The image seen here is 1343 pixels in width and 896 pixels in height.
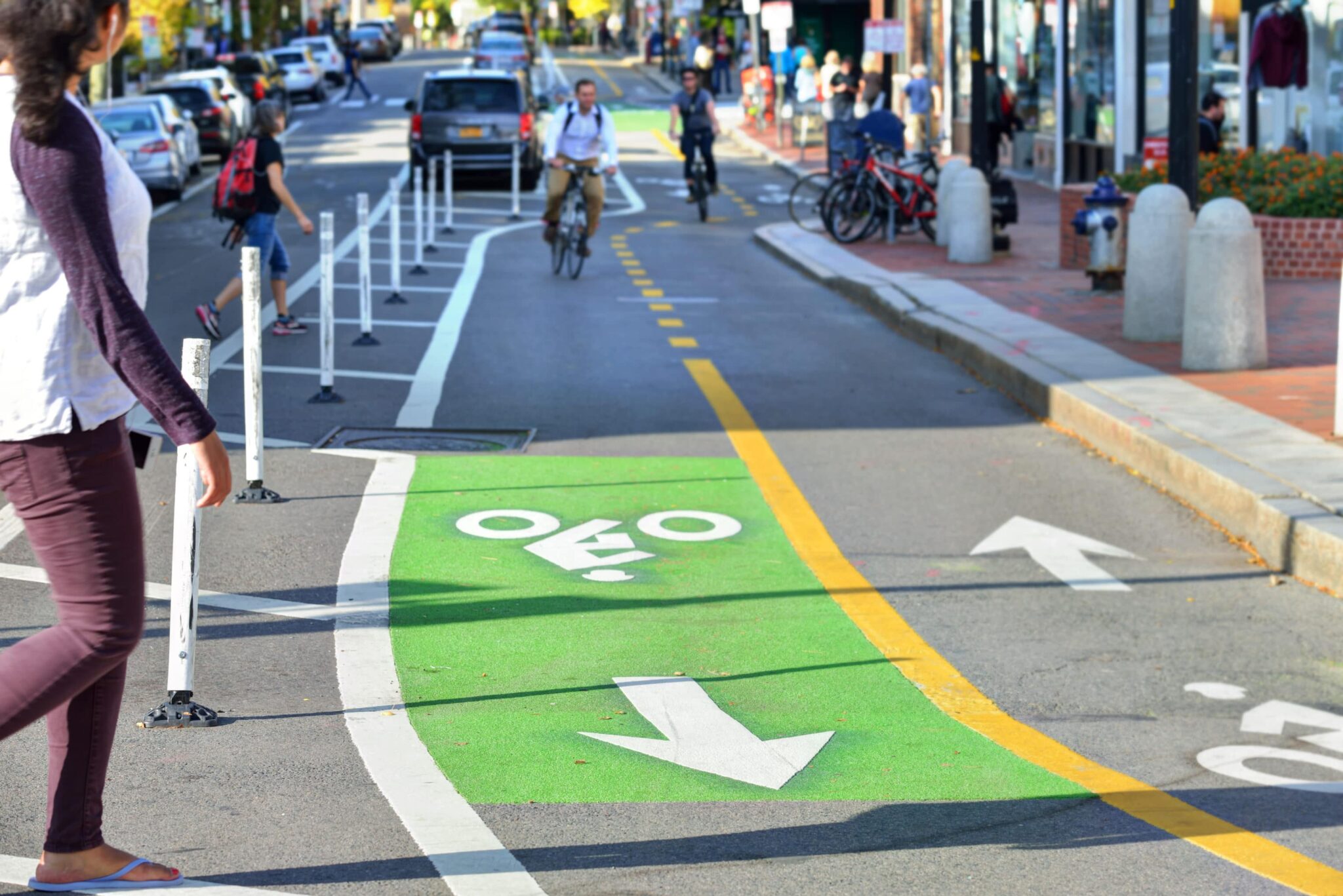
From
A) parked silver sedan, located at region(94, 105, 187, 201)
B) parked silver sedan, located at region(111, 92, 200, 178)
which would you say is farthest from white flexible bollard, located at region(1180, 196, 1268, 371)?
parked silver sedan, located at region(111, 92, 200, 178)

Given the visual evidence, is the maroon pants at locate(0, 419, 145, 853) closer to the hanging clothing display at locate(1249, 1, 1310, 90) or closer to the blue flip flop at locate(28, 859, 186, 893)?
the blue flip flop at locate(28, 859, 186, 893)

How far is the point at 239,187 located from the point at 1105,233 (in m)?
6.92

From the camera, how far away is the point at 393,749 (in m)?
5.01

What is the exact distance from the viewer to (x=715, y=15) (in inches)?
2650

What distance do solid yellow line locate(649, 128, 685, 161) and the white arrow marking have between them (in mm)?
29038

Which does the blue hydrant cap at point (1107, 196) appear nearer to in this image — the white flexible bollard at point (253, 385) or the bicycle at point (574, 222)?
the bicycle at point (574, 222)

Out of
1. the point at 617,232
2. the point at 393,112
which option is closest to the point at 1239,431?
the point at 617,232

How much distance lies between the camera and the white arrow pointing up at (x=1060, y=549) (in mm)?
7293

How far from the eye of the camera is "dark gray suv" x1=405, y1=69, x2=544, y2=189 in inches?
1162

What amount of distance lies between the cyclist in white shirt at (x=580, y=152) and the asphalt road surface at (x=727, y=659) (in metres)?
6.46

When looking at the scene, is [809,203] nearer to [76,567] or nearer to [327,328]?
[327,328]

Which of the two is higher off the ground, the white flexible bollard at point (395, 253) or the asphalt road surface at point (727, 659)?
the white flexible bollard at point (395, 253)

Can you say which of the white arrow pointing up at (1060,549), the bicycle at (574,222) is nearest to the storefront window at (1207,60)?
the bicycle at (574,222)

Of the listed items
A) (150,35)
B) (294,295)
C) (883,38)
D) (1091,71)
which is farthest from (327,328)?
(150,35)
